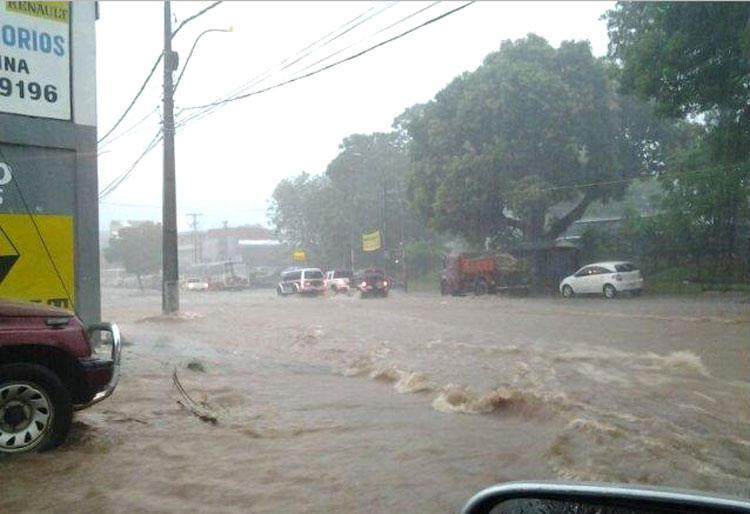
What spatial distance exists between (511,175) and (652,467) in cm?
1962

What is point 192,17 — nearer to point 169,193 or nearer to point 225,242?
point 169,193

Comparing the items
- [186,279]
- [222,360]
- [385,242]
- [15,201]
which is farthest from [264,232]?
[15,201]

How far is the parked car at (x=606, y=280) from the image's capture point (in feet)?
52.8

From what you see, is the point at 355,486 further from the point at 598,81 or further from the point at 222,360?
the point at 598,81

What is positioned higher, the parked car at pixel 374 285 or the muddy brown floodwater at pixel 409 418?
the parked car at pixel 374 285

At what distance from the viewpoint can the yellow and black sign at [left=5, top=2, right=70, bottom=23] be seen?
7867 mm

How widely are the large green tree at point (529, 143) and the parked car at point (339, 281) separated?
6.59 meters

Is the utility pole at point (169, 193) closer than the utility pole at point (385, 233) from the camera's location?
Yes

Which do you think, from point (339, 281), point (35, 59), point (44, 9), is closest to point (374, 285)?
point (339, 281)

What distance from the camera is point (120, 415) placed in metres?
7.14

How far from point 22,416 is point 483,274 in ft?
58.0

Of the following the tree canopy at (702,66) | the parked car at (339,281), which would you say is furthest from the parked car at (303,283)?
the tree canopy at (702,66)

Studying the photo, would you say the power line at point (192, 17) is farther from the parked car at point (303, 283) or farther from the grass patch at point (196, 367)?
the parked car at point (303, 283)

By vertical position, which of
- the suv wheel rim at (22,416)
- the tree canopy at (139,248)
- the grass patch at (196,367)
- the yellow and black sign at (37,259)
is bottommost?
the grass patch at (196,367)
